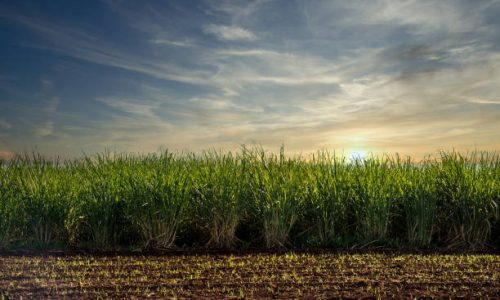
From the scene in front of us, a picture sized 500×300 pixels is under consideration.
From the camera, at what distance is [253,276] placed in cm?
593

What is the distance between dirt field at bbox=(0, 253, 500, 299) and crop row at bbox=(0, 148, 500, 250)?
72 cm

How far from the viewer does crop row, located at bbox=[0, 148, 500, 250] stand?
7.83 metres

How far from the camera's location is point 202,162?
30.7 ft

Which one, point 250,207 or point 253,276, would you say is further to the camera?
point 250,207

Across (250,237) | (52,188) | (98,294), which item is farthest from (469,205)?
(52,188)

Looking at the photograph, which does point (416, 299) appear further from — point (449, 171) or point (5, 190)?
point (5, 190)

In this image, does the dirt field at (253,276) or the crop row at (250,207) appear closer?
the dirt field at (253,276)

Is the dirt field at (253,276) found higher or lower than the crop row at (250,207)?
lower

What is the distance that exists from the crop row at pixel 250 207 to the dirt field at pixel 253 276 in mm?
724

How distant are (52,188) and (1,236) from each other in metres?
1.11

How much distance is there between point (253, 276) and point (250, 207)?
2390mm

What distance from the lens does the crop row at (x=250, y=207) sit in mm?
7832

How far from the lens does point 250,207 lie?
8250 mm

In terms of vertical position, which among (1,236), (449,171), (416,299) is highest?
(449,171)
